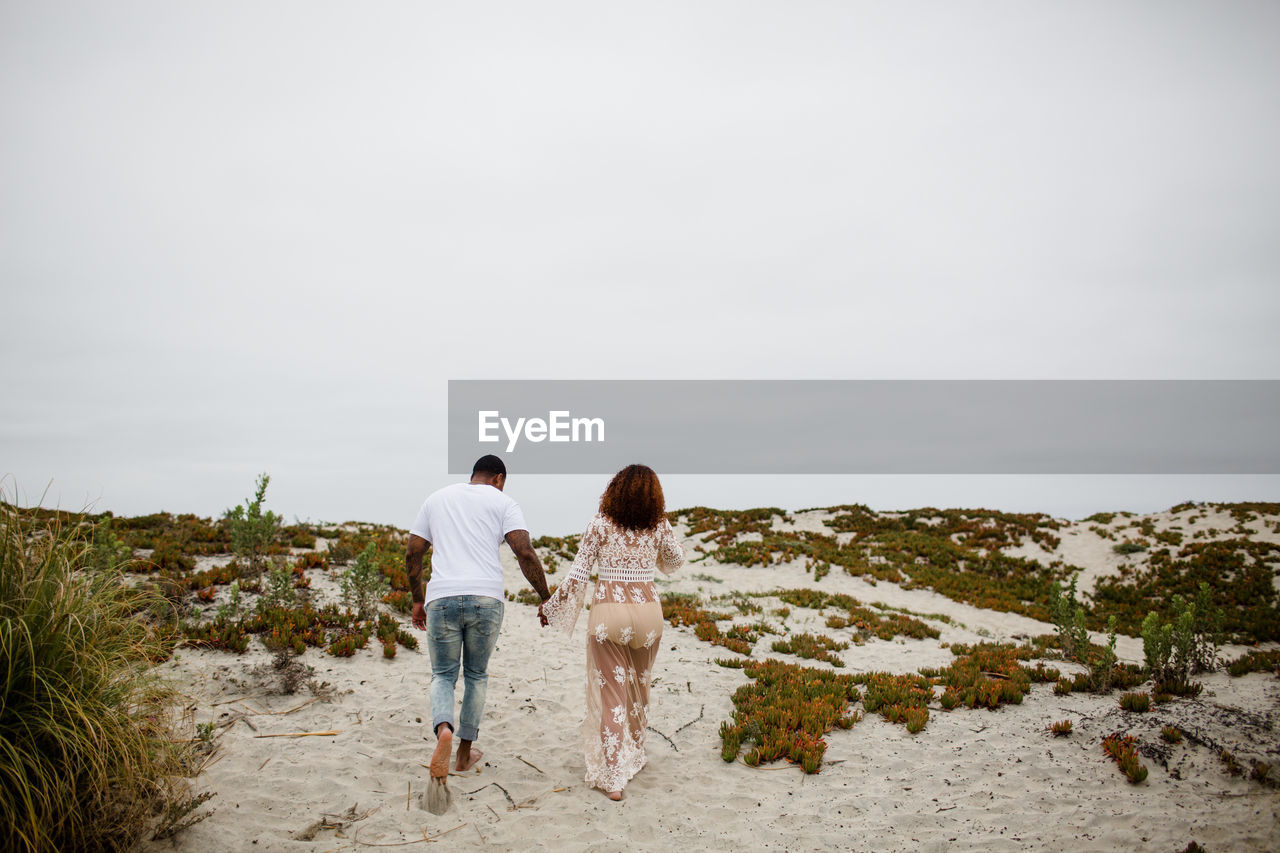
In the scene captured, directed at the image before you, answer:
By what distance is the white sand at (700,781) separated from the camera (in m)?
5.36

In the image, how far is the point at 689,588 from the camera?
18.8 metres

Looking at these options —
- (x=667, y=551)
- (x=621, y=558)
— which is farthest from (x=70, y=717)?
(x=667, y=551)

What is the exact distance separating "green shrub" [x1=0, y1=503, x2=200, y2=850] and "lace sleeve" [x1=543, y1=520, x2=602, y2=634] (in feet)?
10.5

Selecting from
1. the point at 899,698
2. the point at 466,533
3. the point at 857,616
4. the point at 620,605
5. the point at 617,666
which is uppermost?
the point at 466,533

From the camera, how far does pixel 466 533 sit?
18.9 ft

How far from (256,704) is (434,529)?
13.7ft

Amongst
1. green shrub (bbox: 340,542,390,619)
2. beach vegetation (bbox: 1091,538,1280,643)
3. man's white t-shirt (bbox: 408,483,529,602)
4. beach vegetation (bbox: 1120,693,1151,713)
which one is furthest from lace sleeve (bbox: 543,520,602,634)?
beach vegetation (bbox: 1091,538,1280,643)

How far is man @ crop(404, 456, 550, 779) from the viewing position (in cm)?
559

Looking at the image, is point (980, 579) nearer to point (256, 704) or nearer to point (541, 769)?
point (541, 769)

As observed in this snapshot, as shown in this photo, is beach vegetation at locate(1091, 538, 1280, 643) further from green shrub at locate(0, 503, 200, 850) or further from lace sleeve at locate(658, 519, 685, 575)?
green shrub at locate(0, 503, 200, 850)

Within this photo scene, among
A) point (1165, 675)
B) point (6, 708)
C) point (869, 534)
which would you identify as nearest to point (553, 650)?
point (6, 708)

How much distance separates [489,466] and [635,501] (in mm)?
1570

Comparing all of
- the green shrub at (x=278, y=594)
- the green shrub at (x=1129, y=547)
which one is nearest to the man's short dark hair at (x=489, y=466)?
the green shrub at (x=278, y=594)

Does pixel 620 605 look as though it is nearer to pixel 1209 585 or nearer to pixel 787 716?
pixel 787 716
